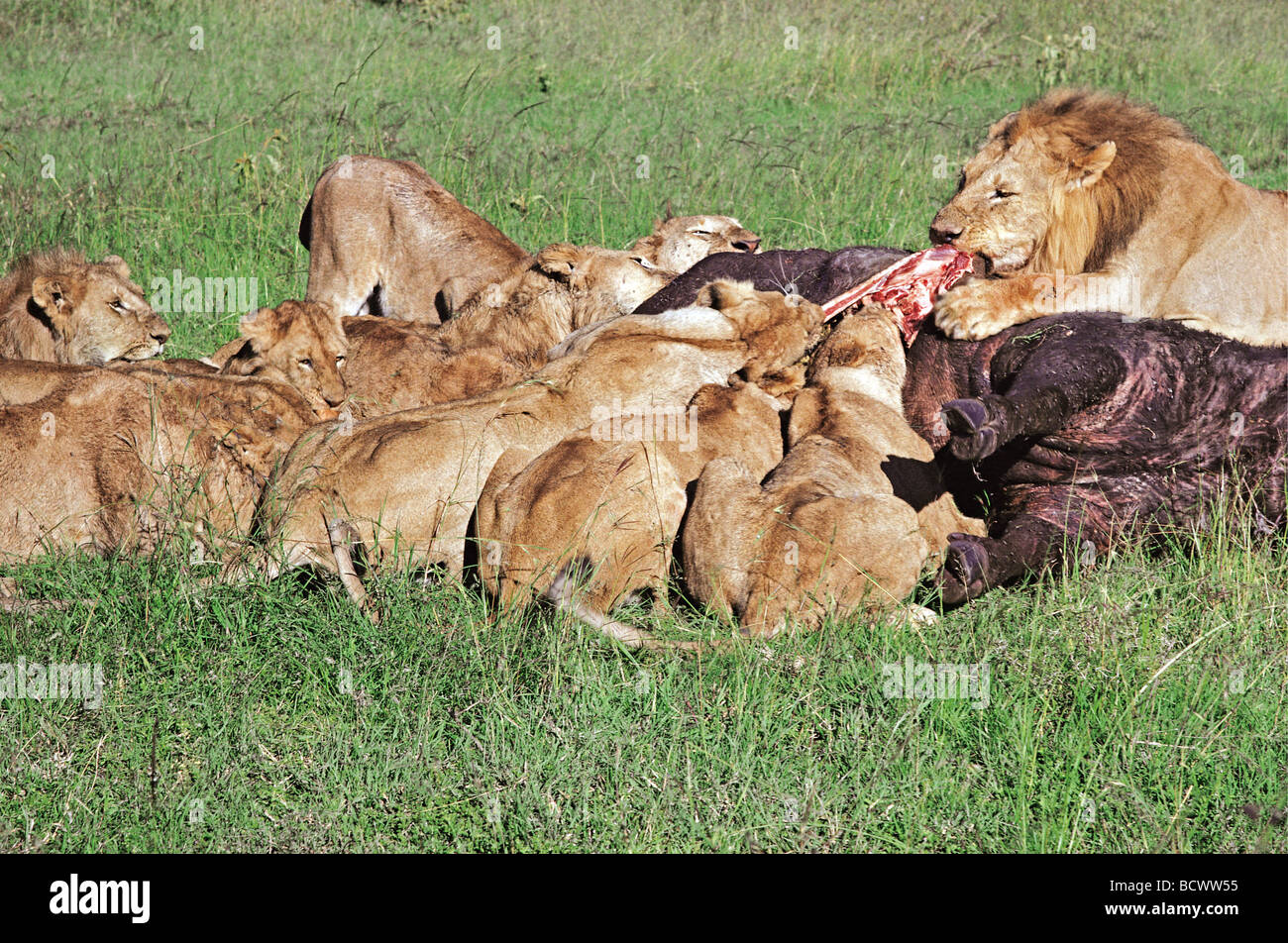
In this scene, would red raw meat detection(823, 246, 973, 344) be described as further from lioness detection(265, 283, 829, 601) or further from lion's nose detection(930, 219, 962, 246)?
lioness detection(265, 283, 829, 601)

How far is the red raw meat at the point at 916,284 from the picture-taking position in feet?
18.1

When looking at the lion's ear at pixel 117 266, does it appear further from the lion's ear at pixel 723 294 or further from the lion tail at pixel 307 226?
the lion's ear at pixel 723 294

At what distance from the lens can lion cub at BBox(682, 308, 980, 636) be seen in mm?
4180

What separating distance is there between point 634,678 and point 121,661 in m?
1.60

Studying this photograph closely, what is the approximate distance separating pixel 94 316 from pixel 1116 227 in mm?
4453

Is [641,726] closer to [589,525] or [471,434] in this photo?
[589,525]

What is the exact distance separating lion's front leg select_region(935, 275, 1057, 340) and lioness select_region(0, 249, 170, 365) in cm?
355

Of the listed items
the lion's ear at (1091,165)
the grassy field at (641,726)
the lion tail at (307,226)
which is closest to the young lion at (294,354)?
the grassy field at (641,726)

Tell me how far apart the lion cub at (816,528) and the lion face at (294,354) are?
6.84ft

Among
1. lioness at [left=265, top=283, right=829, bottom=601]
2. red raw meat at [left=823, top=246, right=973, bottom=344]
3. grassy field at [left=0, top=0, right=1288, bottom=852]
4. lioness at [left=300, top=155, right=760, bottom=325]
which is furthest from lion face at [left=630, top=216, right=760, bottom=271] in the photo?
grassy field at [left=0, top=0, right=1288, bottom=852]

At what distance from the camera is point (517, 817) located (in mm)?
3455

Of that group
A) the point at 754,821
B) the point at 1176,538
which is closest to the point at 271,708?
the point at 754,821

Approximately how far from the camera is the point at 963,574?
423 centimetres
